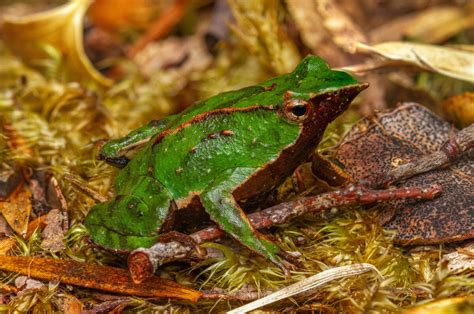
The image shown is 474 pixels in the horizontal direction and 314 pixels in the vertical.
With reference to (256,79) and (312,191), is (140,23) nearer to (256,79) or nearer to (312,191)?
(256,79)

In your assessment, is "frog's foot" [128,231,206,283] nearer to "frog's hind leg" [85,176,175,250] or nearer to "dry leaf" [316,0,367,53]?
"frog's hind leg" [85,176,175,250]

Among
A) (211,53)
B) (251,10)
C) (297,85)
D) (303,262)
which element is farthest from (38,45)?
(303,262)

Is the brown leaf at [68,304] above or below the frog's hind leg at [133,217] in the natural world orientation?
below

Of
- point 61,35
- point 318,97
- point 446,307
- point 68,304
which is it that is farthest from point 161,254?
point 61,35

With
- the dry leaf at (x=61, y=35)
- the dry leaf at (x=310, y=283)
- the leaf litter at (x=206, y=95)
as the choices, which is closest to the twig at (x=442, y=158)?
the leaf litter at (x=206, y=95)

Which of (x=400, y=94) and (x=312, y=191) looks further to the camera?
(x=400, y=94)

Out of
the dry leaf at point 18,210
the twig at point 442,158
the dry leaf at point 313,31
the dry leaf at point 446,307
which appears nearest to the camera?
the dry leaf at point 446,307

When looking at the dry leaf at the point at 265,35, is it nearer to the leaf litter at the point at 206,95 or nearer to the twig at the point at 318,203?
the leaf litter at the point at 206,95
